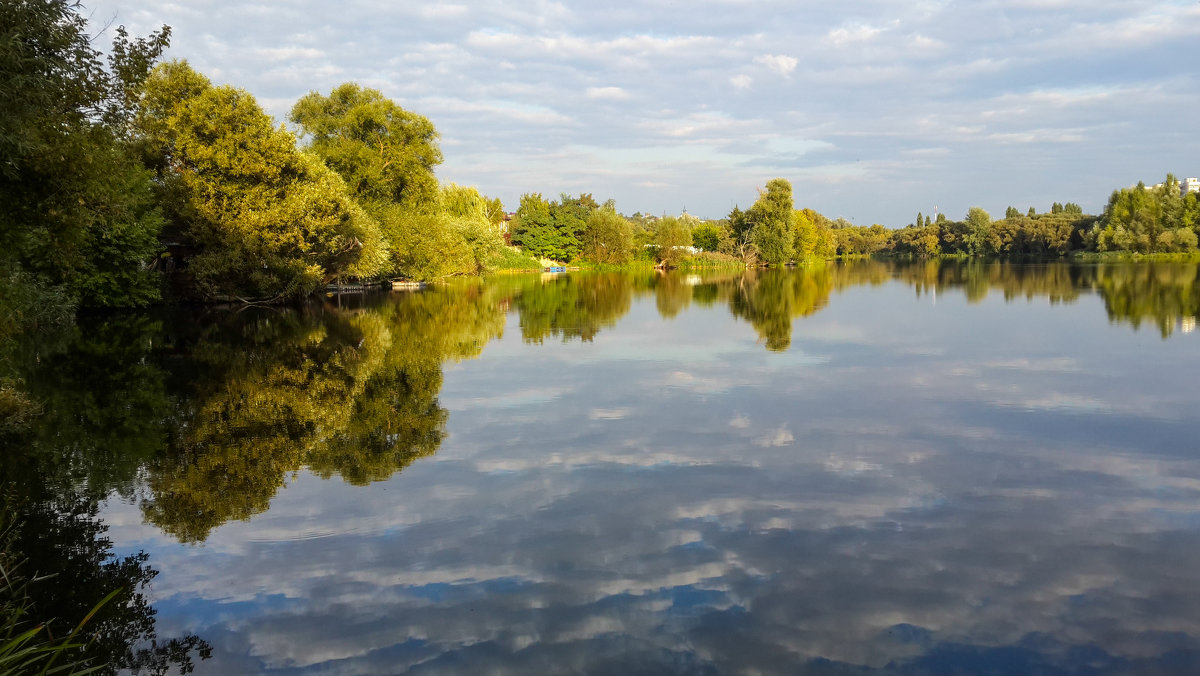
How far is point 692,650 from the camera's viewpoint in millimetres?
5723

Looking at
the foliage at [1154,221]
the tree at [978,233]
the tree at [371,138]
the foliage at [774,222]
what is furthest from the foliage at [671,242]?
the tree at [978,233]

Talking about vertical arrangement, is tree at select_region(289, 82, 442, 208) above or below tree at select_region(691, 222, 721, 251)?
above

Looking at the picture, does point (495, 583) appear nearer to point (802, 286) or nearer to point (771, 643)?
point (771, 643)

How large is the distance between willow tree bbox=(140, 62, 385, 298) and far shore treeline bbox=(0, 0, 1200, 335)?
3.1 inches

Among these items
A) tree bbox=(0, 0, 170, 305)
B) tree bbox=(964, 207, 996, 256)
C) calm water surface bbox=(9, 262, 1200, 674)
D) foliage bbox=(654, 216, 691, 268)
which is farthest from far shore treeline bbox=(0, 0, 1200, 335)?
tree bbox=(964, 207, 996, 256)

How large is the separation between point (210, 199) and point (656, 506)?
113ft

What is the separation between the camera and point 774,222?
99125 millimetres

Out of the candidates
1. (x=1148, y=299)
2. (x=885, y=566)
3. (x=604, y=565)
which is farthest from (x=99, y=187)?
(x=1148, y=299)

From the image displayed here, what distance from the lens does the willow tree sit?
118 feet

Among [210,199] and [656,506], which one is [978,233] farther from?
[656,506]

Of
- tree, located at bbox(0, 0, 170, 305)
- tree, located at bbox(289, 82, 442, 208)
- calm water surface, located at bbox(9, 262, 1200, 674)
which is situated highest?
tree, located at bbox(289, 82, 442, 208)

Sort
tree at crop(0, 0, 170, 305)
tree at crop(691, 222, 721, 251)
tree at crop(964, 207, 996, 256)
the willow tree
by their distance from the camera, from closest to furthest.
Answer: tree at crop(0, 0, 170, 305), the willow tree, tree at crop(691, 222, 721, 251), tree at crop(964, 207, 996, 256)

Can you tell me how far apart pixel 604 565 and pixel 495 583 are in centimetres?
103

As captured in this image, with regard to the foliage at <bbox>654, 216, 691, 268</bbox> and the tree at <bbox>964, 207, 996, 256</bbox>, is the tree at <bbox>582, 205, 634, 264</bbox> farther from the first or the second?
the tree at <bbox>964, 207, 996, 256</bbox>
